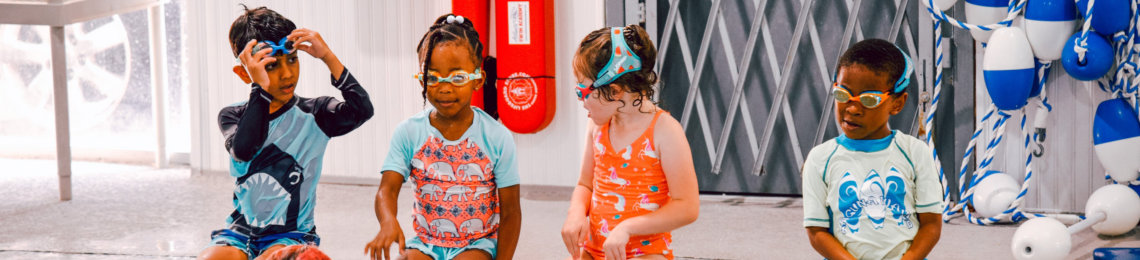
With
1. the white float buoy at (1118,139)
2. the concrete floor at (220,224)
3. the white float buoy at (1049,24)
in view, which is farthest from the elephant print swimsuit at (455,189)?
the white float buoy at (1118,139)

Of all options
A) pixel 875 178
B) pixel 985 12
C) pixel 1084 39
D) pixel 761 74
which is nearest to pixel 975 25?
pixel 985 12

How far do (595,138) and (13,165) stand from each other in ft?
14.8

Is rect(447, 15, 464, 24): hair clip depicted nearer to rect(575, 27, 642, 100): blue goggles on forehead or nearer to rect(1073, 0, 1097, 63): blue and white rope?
rect(575, 27, 642, 100): blue goggles on forehead

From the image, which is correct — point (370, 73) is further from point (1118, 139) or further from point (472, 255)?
point (1118, 139)

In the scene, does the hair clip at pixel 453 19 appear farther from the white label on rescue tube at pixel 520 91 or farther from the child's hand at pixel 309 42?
the white label on rescue tube at pixel 520 91

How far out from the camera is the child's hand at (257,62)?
9.15 ft

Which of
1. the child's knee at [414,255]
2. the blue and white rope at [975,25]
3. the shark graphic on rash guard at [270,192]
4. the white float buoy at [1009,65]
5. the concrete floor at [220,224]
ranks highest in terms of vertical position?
the blue and white rope at [975,25]

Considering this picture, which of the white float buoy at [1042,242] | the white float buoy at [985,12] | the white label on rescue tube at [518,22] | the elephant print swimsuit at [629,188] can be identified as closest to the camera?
the elephant print swimsuit at [629,188]

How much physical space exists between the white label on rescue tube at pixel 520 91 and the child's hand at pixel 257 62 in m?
2.35

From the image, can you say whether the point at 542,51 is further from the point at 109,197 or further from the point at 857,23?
the point at 109,197

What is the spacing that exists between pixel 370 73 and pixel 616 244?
321cm

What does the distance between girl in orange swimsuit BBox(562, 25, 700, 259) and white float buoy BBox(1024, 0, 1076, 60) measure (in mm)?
2197

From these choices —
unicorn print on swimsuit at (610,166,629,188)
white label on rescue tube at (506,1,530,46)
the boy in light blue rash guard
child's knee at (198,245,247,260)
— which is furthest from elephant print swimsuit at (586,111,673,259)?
white label on rescue tube at (506,1,530,46)

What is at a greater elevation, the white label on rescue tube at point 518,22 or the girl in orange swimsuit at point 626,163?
the white label on rescue tube at point 518,22
